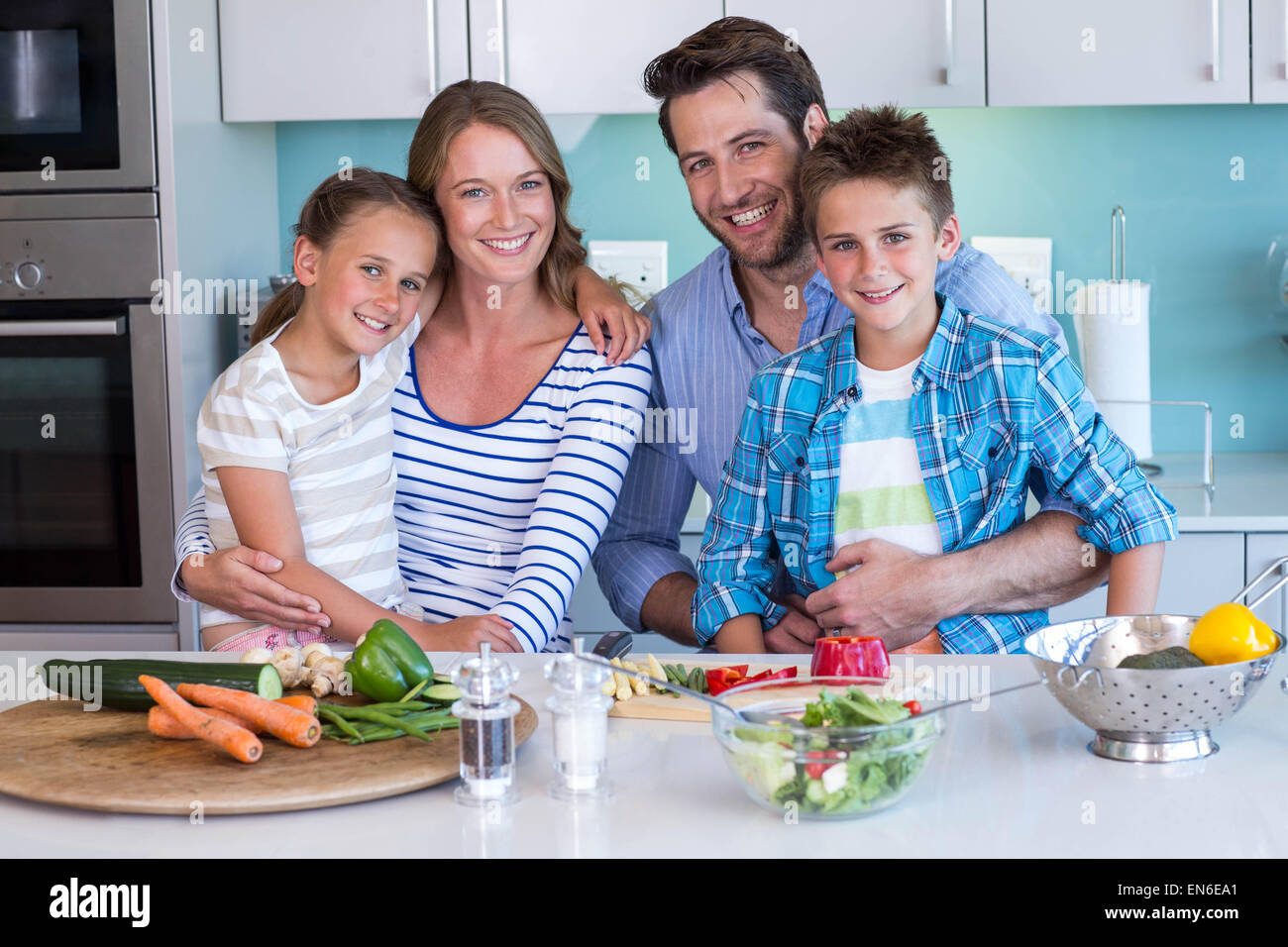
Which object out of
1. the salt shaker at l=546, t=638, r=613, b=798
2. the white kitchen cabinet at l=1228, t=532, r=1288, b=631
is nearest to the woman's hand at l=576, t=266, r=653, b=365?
the salt shaker at l=546, t=638, r=613, b=798

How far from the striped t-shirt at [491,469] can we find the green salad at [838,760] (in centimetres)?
89

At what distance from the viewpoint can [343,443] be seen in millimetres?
1782

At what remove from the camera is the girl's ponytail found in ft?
6.33

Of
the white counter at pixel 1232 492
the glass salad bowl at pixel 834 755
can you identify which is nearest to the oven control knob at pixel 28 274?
the glass salad bowl at pixel 834 755

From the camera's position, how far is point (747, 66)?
192cm

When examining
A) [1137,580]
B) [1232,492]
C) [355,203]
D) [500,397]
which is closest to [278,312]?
[355,203]

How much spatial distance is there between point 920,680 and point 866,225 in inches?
24.9

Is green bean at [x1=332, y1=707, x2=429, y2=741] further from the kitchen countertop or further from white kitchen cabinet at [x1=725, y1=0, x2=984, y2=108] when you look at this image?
white kitchen cabinet at [x1=725, y1=0, x2=984, y2=108]

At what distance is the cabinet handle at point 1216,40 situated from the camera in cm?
246

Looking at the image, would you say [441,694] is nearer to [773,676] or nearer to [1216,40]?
[773,676]

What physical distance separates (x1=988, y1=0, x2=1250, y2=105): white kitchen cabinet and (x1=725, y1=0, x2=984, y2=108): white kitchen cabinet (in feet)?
0.18
